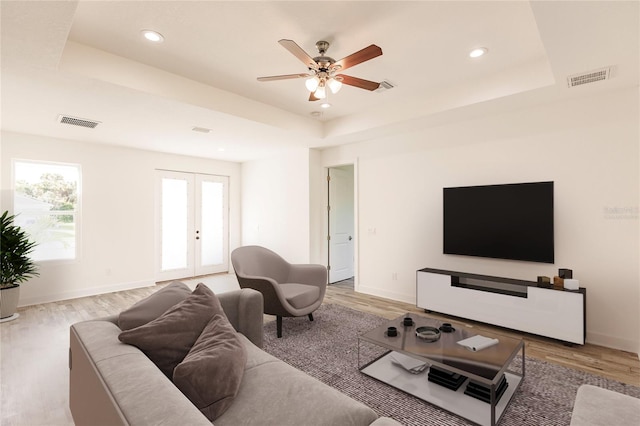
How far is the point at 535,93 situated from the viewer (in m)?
3.16

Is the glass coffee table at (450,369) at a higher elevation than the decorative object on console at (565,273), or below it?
below

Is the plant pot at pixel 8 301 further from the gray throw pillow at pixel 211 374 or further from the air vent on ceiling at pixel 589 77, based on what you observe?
the air vent on ceiling at pixel 589 77

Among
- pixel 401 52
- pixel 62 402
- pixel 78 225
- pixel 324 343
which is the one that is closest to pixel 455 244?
pixel 324 343

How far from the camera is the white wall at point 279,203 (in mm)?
5691

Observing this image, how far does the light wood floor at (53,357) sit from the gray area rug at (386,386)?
1.14 ft

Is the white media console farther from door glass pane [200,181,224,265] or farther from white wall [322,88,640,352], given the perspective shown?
door glass pane [200,181,224,265]

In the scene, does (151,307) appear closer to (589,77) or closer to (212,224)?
(589,77)

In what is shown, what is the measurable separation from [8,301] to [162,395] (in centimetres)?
450

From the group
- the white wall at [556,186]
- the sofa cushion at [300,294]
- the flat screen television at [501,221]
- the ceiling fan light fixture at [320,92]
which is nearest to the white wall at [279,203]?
the white wall at [556,186]

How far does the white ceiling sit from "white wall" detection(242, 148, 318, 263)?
4.82 feet

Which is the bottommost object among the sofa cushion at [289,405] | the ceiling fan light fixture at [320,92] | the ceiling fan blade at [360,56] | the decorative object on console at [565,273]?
the sofa cushion at [289,405]

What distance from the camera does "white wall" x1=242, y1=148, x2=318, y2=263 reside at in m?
5.69

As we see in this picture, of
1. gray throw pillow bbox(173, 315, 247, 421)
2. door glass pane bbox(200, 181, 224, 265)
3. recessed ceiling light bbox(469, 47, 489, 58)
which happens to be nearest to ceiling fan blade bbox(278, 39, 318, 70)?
recessed ceiling light bbox(469, 47, 489, 58)

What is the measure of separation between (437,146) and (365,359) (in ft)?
9.78
